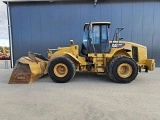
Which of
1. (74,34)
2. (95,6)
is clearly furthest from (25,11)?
(95,6)

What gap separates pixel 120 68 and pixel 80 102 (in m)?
2.81

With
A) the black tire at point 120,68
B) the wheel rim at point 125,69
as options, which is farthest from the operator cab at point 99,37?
the wheel rim at point 125,69

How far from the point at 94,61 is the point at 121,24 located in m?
4.50

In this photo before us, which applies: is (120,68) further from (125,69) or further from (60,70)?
(60,70)

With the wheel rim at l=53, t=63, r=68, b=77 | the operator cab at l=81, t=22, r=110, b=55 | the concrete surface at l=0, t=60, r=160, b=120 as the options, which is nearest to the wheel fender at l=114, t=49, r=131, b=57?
the operator cab at l=81, t=22, r=110, b=55

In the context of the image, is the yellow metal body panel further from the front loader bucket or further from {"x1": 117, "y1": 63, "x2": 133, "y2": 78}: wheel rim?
the front loader bucket

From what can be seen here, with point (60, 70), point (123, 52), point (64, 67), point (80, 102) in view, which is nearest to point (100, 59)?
point (123, 52)

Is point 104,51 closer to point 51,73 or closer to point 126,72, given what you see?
point 126,72

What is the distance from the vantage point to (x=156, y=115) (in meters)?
3.65

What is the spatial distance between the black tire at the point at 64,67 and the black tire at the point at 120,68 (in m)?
1.49

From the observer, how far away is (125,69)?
682cm

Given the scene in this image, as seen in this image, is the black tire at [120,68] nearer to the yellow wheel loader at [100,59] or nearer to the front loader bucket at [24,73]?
the yellow wheel loader at [100,59]

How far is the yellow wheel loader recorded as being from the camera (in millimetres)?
6711

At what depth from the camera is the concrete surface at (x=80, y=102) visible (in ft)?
12.0
